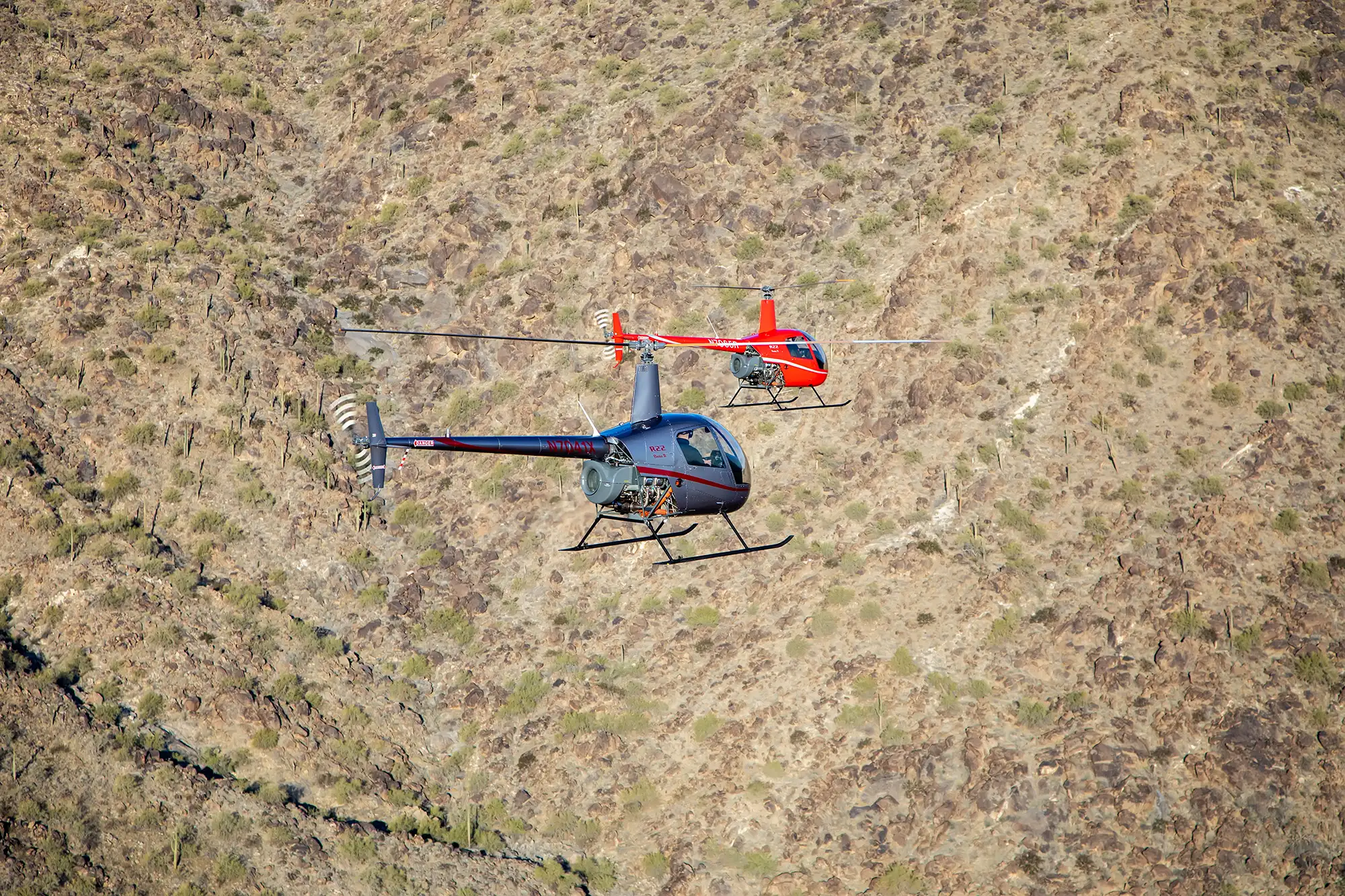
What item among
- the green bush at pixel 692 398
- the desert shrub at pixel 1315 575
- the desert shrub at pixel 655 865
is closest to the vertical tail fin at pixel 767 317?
the green bush at pixel 692 398

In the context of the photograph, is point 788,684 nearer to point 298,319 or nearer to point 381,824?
point 381,824

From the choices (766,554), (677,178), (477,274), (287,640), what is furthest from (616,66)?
(287,640)

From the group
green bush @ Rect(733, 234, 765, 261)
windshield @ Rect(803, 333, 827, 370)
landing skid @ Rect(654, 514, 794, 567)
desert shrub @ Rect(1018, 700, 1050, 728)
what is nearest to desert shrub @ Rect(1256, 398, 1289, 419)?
desert shrub @ Rect(1018, 700, 1050, 728)

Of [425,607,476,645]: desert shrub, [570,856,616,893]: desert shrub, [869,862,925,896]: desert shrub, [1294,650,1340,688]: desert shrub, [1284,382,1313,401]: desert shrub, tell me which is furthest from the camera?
[425,607,476,645]: desert shrub

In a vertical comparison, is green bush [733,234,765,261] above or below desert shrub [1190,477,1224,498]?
above

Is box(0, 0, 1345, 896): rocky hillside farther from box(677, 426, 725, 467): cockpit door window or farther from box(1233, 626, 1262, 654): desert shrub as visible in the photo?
box(677, 426, 725, 467): cockpit door window

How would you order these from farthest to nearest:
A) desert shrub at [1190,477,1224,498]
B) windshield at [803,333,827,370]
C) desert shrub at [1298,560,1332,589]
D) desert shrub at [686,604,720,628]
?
windshield at [803,333,827,370], desert shrub at [686,604,720,628], desert shrub at [1190,477,1224,498], desert shrub at [1298,560,1332,589]

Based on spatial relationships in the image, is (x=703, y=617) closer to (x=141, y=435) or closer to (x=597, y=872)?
(x=597, y=872)
